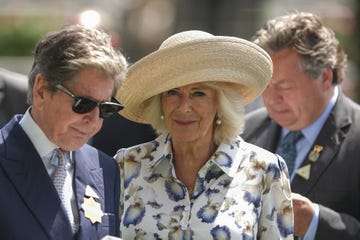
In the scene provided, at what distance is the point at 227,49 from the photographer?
4984 millimetres

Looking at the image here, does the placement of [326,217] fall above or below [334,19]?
above

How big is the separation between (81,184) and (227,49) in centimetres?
107

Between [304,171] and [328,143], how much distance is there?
208 millimetres

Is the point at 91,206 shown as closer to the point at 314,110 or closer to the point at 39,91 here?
the point at 39,91

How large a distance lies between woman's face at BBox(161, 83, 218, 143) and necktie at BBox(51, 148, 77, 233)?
79cm

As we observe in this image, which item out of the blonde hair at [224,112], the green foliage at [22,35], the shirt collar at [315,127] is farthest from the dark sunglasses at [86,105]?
the green foliage at [22,35]

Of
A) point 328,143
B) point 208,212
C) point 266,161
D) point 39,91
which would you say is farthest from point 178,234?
point 328,143

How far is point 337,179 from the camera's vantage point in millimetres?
5703

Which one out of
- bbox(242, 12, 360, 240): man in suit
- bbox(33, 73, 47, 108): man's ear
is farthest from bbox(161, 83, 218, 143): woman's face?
bbox(242, 12, 360, 240): man in suit

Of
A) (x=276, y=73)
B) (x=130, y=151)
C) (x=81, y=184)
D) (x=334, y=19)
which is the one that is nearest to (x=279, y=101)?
(x=276, y=73)

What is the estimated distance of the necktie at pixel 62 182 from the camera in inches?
167

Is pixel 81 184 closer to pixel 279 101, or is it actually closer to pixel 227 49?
pixel 227 49

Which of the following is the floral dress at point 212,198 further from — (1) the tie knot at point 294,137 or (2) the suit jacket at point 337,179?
(1) the tie knot at point 294,137

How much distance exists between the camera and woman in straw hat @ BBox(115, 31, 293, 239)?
480 centimetres
